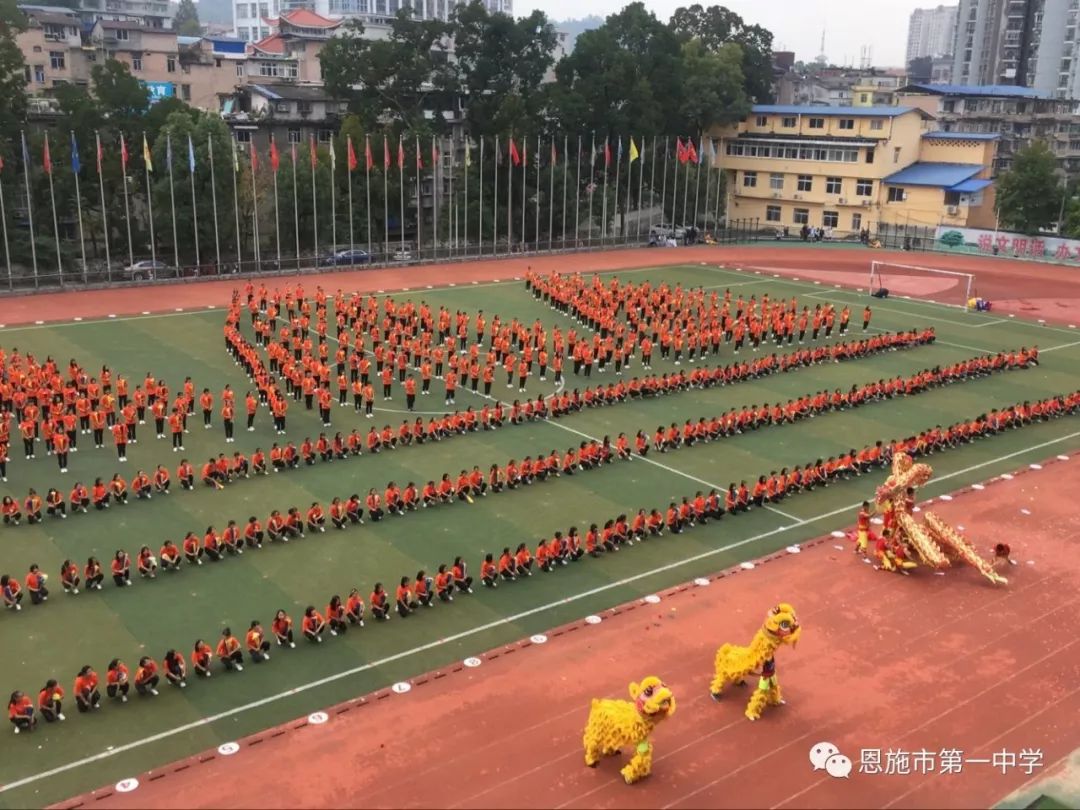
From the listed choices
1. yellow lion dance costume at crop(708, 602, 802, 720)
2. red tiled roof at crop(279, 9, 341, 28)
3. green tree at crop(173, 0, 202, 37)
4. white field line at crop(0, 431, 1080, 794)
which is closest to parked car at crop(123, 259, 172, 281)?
white field line at crop(0, 431, 1080, 794)

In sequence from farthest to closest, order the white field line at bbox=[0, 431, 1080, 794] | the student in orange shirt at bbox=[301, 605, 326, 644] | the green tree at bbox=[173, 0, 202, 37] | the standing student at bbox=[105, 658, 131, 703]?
1. the green tree at bbox=[173, 0, 202, 37]
2. the student in orange shirt at bbox=[301, 605, 326, 644]
3. the standing student at bbox=[105, 658, 131, 703]
4. the white field line at bbox=[0, 431, 1080, 794]

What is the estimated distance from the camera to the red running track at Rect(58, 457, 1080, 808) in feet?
36.9

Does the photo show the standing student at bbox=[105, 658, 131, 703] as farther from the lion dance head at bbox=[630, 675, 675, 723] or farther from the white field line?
the lion dance head at bbox=[630, 675, 675, 723]

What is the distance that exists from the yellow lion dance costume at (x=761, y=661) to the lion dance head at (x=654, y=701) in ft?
6.80

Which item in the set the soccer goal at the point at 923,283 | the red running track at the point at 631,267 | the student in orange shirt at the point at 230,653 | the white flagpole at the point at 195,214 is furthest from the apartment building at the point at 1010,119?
the student in orange shirt at the point at 230,653

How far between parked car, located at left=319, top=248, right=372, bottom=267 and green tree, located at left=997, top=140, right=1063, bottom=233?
3662 cm

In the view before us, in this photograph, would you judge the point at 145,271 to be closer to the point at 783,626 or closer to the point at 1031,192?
the point at 783,626

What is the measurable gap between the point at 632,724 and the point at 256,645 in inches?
221

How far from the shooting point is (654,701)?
10.9m

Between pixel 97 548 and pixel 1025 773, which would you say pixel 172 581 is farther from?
pixel 1025 773

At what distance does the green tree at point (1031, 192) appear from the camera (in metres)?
56.0

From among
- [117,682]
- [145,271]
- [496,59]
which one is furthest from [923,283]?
[117,682]

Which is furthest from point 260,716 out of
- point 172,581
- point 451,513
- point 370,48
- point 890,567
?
point 370,48

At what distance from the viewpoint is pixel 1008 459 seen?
23.3m
